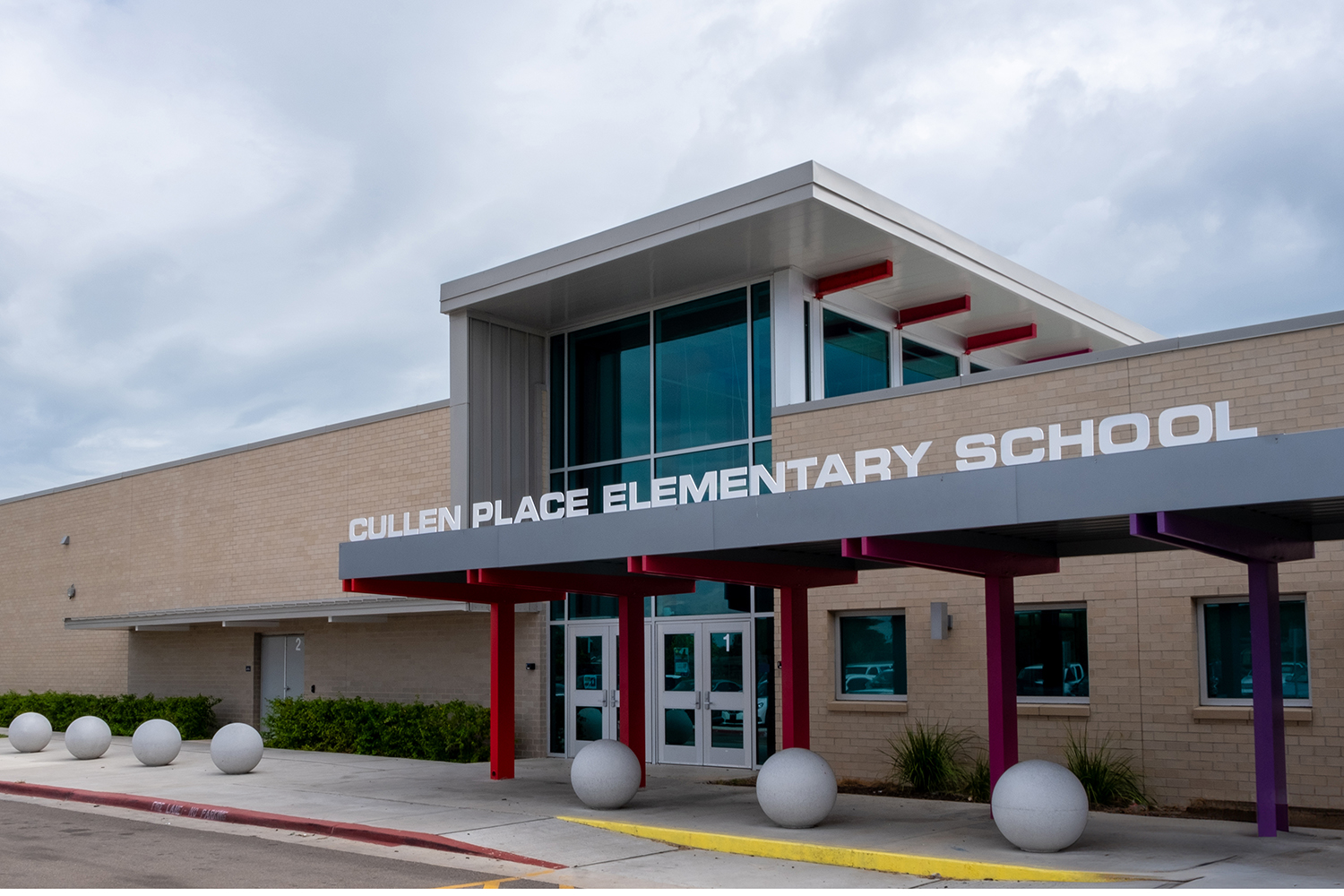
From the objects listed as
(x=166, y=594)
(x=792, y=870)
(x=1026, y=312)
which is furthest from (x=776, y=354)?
(x=166, y=594)

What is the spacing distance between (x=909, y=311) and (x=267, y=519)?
47.1 feet

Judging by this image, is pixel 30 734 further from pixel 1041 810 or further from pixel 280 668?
pixel 1041 810

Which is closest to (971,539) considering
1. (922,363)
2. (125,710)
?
(922,363)

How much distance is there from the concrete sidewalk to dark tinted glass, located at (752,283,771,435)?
547cm

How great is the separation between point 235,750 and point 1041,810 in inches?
500

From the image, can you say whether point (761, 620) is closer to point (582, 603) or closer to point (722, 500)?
point (582, 603)

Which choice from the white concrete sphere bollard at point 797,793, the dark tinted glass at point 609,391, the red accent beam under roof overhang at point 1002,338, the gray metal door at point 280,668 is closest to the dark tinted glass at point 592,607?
the dark tinted glass at point 609,391

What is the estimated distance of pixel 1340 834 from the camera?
39.5 feet

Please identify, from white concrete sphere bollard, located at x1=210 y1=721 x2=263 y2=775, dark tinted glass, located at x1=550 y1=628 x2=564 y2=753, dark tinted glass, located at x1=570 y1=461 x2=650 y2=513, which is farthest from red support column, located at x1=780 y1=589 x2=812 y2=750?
white concrete sphere bollard, located at x1=210 y1=721 x2=263 y2=775

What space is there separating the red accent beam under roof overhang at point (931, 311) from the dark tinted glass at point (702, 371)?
3187 mm

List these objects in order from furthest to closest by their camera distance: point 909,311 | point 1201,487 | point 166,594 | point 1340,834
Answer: point 166,594, point 909,311, point 1340,834, point 1201,487

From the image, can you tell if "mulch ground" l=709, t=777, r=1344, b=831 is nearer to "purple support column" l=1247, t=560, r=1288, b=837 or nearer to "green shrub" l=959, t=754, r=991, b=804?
"green shrub" l=959, t=754, r=991, b=804

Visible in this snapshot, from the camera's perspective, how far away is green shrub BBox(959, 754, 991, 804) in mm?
15234

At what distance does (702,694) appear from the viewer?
19.8 metres
